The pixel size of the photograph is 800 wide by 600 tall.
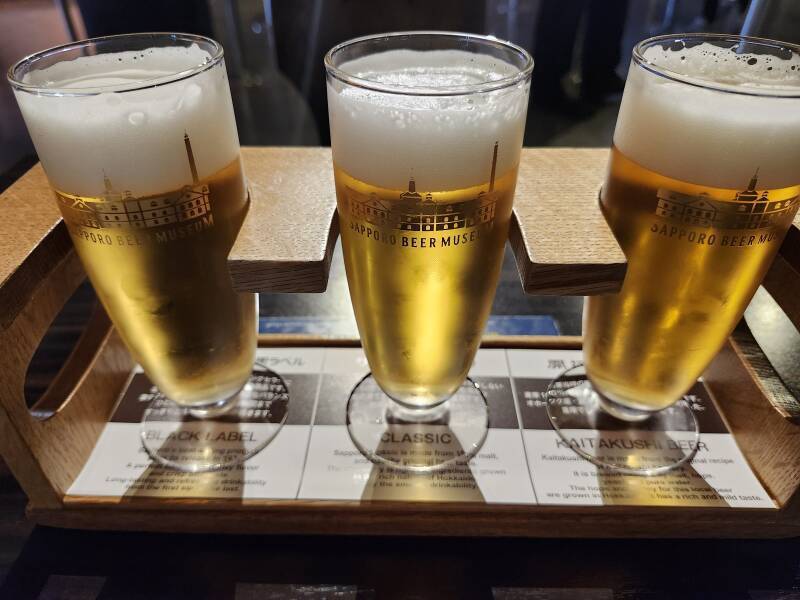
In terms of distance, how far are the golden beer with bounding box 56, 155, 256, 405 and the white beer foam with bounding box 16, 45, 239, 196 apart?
0.02 metres

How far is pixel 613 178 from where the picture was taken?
0.67 meters

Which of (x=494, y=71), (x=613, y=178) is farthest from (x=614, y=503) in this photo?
(x=494, y=71)

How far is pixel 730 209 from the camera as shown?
1.95ft

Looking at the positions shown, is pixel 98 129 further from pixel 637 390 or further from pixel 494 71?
pixel 637 390

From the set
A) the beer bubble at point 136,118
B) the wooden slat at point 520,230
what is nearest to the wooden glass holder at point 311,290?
the wooden slat at point 520,230

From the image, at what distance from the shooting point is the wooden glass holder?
61cm

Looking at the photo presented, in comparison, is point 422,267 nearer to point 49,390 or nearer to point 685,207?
point 685,207

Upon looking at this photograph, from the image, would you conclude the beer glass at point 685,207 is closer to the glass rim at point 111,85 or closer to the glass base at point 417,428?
the glass base at point 417,428

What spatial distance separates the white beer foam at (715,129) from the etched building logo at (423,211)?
175mm

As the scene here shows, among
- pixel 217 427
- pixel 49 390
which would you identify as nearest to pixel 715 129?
pixel 217 427

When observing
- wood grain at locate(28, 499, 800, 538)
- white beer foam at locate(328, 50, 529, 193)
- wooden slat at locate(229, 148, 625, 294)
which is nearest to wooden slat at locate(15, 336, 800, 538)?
wood grain at locate(28, 499, 800, 538)

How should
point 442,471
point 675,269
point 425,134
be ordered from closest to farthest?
point 425,134
point 675,269
point 442,471

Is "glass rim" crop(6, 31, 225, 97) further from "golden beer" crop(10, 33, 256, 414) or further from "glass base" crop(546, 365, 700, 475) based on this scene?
"glass base" crop(546, 365, 700, 475)

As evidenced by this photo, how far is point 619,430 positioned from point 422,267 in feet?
1.43
